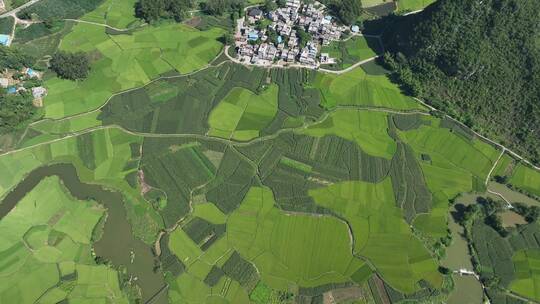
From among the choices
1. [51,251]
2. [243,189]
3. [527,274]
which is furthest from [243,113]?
→ [527,274]

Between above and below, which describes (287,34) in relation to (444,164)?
above

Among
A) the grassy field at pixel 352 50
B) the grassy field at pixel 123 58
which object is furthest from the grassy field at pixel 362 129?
the grassy field at pixel 123 58

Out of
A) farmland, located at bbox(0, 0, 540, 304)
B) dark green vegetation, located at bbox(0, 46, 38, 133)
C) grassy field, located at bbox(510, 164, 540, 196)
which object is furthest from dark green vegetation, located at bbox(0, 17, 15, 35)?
grassy field, located at bbox(510, 164, 540, 196)

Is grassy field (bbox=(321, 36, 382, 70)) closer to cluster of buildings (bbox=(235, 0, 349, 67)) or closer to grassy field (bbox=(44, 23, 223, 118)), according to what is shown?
cluster of buildings (bbox=(235, 0, 349, 67))

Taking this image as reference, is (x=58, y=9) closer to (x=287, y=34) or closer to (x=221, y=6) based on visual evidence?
(x=221, y=6)

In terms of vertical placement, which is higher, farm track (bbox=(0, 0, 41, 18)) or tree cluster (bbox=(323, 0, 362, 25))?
tree cluster (bbox=(323, 0, 362, 25))

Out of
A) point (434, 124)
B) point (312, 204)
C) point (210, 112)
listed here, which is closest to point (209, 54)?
point (210, 112)
